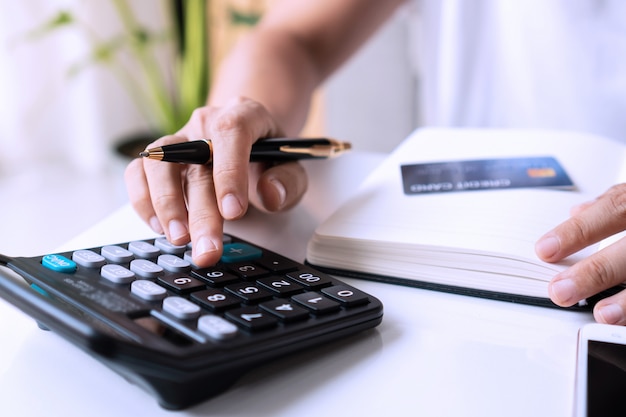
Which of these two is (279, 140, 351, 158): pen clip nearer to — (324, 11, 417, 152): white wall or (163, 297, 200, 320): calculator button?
(163, 297, 200, 320): calculator button

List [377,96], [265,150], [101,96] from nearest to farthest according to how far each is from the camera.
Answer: [265,150]
[377,96]
[101,96]

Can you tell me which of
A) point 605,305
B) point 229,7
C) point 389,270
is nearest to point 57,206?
point 229,7

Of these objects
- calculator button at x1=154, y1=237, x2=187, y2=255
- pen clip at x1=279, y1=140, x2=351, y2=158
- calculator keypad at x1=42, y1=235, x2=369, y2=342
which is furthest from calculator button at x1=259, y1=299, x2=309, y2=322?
pen clip at x1=279, y1=140, x2=351, y2=158

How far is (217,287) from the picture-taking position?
41cm

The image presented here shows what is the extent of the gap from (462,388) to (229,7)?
1877 millimetres

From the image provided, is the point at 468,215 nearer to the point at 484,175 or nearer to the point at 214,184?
the point at 484,175

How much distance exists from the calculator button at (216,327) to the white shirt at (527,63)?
2.57 feet

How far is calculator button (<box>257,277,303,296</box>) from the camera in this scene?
16.2 inches

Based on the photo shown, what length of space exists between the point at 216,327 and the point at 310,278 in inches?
3.9

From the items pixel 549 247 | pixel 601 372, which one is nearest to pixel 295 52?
pixel 549 247

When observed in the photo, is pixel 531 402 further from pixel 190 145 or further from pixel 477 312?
pixel 190 145

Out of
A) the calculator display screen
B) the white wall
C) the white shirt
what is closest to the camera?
the calculator display screen

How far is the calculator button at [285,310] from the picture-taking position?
375 mm

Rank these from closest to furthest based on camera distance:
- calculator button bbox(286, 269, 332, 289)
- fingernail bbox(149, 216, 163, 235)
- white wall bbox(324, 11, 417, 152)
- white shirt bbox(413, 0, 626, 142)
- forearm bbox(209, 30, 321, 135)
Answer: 1. calculator button bbox(286, 269, 332, 289)
2. fingernail bbox(149, 216, 163, 235)
3. forearm bbox(209, 30, 321, 135)
4. white shirt bbox(413, 0, 626, 142)
5. white wall bbox(324, 11, 417, 152)
